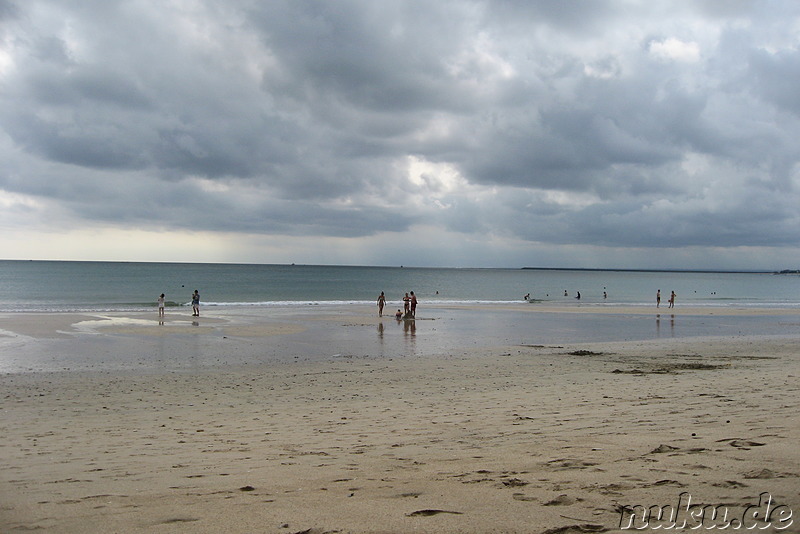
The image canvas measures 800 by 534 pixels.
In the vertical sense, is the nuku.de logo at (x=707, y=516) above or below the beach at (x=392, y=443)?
above

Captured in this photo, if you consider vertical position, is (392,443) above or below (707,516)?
below

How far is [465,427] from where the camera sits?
848cm

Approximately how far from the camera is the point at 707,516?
13.9 feet

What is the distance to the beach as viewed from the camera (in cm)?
463

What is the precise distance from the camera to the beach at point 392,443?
4.63 meters

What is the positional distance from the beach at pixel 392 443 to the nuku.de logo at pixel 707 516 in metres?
0.05

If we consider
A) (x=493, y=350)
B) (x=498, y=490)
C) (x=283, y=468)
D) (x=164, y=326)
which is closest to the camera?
(x=498, y=490)

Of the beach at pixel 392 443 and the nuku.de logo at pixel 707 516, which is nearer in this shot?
the nuku.de logo at pixel 707 516

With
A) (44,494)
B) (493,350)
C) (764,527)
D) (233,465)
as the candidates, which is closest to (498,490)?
(764,527)

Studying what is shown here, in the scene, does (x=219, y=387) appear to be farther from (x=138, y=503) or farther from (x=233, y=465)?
(x=138, y=503)

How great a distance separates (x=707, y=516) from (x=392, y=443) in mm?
4187

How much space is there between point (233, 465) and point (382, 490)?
2.29m

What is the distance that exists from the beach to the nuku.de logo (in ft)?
0.15

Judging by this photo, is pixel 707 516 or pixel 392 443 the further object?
pixel 392 443
